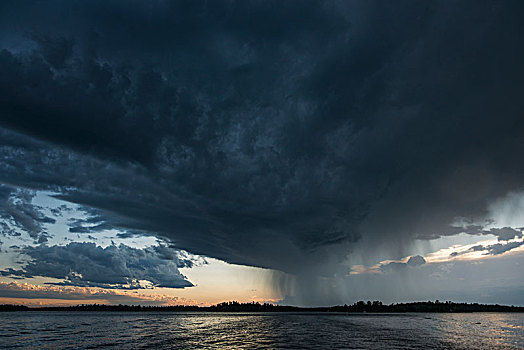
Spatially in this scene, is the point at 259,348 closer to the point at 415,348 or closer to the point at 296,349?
the point at 296,349

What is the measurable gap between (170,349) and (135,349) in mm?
5796

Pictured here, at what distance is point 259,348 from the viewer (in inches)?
2053

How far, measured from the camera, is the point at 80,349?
51594 mm

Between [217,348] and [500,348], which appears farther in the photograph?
[500,348]

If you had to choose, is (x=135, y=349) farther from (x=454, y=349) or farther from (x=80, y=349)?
(x=454, y=349)

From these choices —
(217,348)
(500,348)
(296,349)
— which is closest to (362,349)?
(296,349)

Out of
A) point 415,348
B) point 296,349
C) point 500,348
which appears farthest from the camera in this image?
point 500,348

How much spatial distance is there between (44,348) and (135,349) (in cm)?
1550

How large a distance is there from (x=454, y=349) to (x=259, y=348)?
120 feet

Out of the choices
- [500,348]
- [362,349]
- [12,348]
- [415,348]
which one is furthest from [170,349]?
[500,348]

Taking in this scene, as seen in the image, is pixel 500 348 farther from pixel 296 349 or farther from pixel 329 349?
pixel 296 349

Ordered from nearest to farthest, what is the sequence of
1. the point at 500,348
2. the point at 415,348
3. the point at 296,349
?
1. the point at 296,349
2. the point at 415,348
3. the point at 500,348

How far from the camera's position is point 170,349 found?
51.9m

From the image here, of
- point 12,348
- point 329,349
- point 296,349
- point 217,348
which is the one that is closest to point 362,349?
point 329,349
